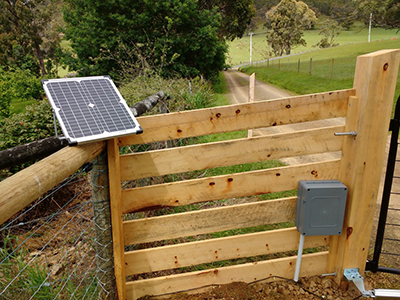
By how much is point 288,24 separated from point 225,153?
62292 millimetres

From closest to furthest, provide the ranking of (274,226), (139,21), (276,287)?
1. (276,287)
2. (274,226)
3. (139,21)

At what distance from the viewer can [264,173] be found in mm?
2816

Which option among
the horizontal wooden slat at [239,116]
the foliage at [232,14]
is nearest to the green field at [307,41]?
the foliage at [232,14]

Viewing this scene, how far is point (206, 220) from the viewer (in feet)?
9.25

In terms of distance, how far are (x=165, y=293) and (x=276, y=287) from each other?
103cm

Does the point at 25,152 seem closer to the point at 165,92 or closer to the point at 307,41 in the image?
the point at 165,92

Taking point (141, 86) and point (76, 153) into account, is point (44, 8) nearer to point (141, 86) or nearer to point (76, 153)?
point (141, 86)

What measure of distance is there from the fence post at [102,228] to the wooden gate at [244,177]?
0.21 feet

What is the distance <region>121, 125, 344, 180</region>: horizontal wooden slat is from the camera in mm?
2598

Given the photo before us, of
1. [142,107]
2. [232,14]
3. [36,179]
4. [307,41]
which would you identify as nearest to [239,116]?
[36,179]

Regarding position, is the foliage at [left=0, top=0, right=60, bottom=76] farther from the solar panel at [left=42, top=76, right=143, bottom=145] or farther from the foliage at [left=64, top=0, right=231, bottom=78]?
the solar panel at [left=42, top=76, right=143, bottom=145]

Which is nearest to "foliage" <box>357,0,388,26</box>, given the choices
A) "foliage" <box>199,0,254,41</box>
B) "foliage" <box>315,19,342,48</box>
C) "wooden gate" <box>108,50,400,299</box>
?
"foliage" <box>315,19,342,48</box>

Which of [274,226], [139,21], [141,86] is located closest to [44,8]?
[139,21]

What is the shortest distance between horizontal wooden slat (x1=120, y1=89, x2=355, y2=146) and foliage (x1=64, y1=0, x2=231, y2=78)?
60.1 ft
